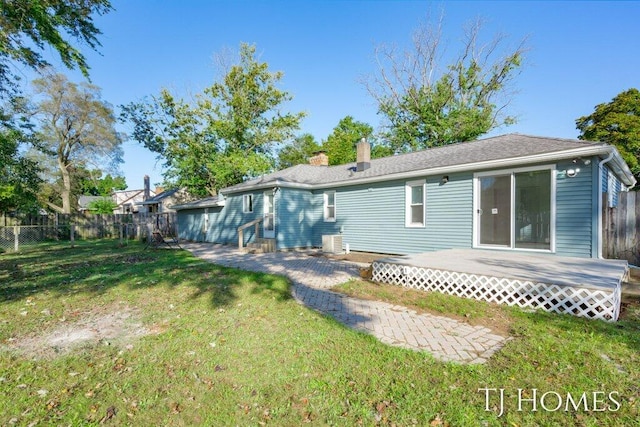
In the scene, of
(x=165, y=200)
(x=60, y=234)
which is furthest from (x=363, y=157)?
(x=165, y=200)

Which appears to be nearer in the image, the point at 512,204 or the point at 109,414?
the point at 109,414

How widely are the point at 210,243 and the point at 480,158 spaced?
1456 cm

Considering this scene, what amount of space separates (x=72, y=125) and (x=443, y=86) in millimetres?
32774

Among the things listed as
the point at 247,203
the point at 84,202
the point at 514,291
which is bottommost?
the point at 514,291

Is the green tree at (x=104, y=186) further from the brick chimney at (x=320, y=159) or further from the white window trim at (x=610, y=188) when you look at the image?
the white window trim at (x=610, y=188)

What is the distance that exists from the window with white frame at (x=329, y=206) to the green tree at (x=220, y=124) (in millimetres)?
10290

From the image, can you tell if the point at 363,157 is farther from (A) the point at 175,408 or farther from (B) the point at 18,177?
(B) the point at 18,177

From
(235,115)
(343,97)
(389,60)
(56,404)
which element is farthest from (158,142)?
(56,404)

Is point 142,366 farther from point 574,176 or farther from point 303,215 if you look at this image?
point 303,215

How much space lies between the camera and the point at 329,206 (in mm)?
13672

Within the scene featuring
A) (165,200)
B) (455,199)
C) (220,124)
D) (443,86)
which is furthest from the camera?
(165,200)

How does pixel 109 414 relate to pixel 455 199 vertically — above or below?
below

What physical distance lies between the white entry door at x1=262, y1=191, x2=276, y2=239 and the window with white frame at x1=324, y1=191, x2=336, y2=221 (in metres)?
2.36

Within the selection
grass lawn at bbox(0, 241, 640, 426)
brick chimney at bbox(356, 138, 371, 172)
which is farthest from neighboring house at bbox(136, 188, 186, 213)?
grass lawn at bbox(0, 241, 640, 426)
